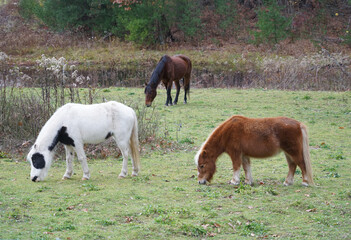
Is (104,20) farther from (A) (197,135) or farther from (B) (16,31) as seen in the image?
(A) (197,135)

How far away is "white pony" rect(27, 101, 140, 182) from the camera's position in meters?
8.39

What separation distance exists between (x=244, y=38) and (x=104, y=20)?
12740mm

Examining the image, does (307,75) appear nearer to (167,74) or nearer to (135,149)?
(167,74)

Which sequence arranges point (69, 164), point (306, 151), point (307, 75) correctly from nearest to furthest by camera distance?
point (306, 151)
point (69, 164)
point (307, 75)

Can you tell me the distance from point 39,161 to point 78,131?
901mm

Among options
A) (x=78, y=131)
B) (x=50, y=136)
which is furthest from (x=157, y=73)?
(x=50, y=136)

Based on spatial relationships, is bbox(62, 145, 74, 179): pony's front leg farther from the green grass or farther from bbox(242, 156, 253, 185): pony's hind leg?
bbox(242, 156, 253, 185): pony's hind leg

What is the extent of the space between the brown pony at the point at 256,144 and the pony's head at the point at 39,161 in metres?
2.82

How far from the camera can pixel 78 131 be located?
8.53 meters

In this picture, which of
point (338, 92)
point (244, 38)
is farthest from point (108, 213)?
point (244, 38)

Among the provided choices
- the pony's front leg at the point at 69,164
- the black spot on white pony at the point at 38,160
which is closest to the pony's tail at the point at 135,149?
the pony's front leg at the point at 69,164

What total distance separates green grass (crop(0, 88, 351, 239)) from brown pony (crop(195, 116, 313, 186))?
315mm

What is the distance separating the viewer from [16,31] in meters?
41.5

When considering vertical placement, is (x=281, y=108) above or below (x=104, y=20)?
below
